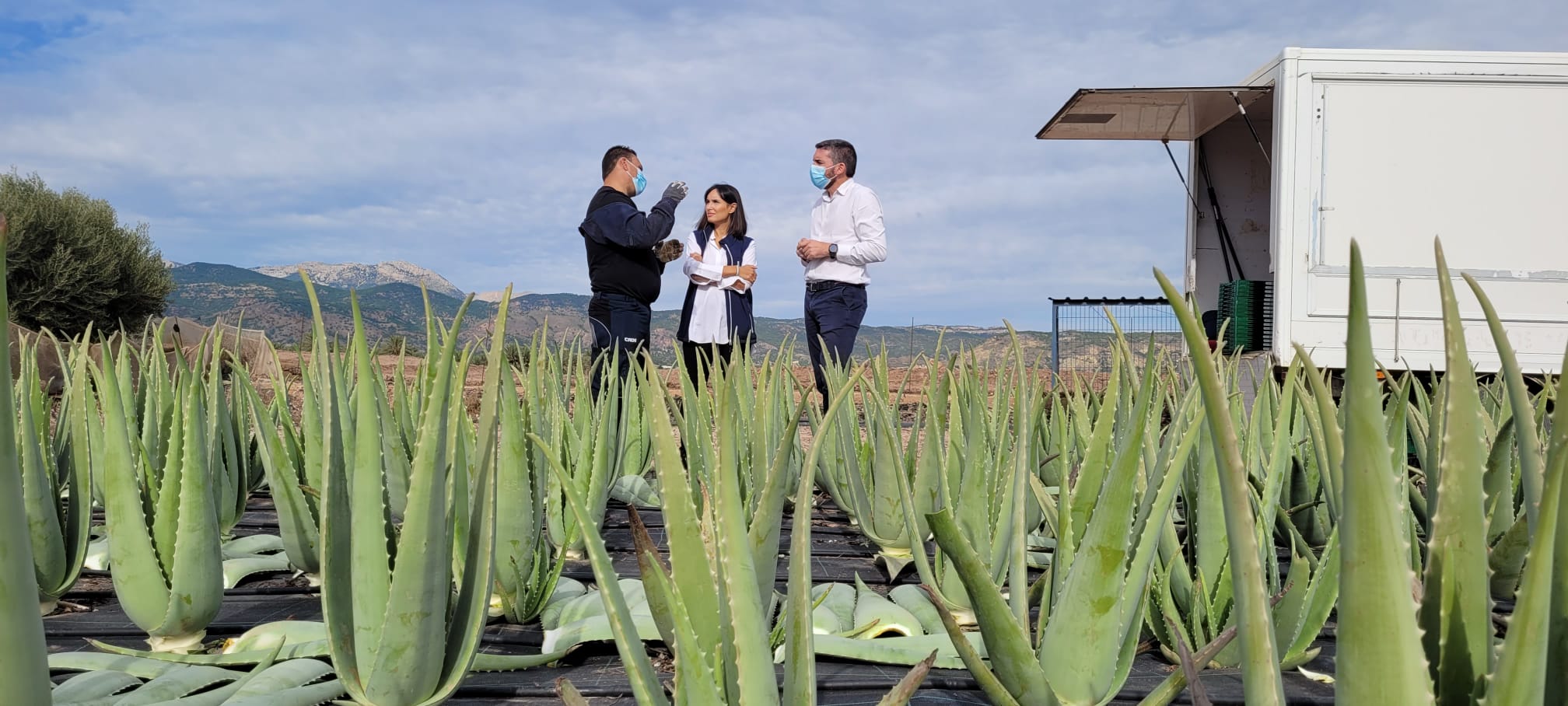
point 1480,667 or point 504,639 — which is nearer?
point 1480,667

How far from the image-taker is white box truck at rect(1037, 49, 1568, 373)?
4559 mm

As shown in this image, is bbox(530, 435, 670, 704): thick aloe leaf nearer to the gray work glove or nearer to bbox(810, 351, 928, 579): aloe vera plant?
bbox(810, 351, 928, 579): aloe vera plant

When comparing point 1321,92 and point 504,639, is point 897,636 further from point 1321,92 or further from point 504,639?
point 1321,92

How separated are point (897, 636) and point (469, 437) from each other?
602mm

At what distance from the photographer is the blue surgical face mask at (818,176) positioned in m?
3.82

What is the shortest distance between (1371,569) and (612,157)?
130 inches

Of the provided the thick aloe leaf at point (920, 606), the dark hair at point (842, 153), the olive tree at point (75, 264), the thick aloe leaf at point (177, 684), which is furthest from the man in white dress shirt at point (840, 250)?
the olive tree at point (75, 264)

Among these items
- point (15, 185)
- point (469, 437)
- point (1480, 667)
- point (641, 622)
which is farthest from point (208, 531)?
point (15, 185)

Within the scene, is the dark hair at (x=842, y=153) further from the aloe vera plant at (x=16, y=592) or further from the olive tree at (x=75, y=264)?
the olive tree at (x=75, y=264)

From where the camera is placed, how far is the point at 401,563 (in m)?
0.81

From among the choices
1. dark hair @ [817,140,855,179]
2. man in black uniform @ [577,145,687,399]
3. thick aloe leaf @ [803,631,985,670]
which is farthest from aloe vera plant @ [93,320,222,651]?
dark hair @ [817,140,855,179]

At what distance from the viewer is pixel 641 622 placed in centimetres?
114

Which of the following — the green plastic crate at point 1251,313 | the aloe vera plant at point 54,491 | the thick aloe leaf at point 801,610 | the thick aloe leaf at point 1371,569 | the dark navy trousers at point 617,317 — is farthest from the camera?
the green plastic crate at point 1251,313

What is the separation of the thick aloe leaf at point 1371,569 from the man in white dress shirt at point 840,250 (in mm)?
2991
